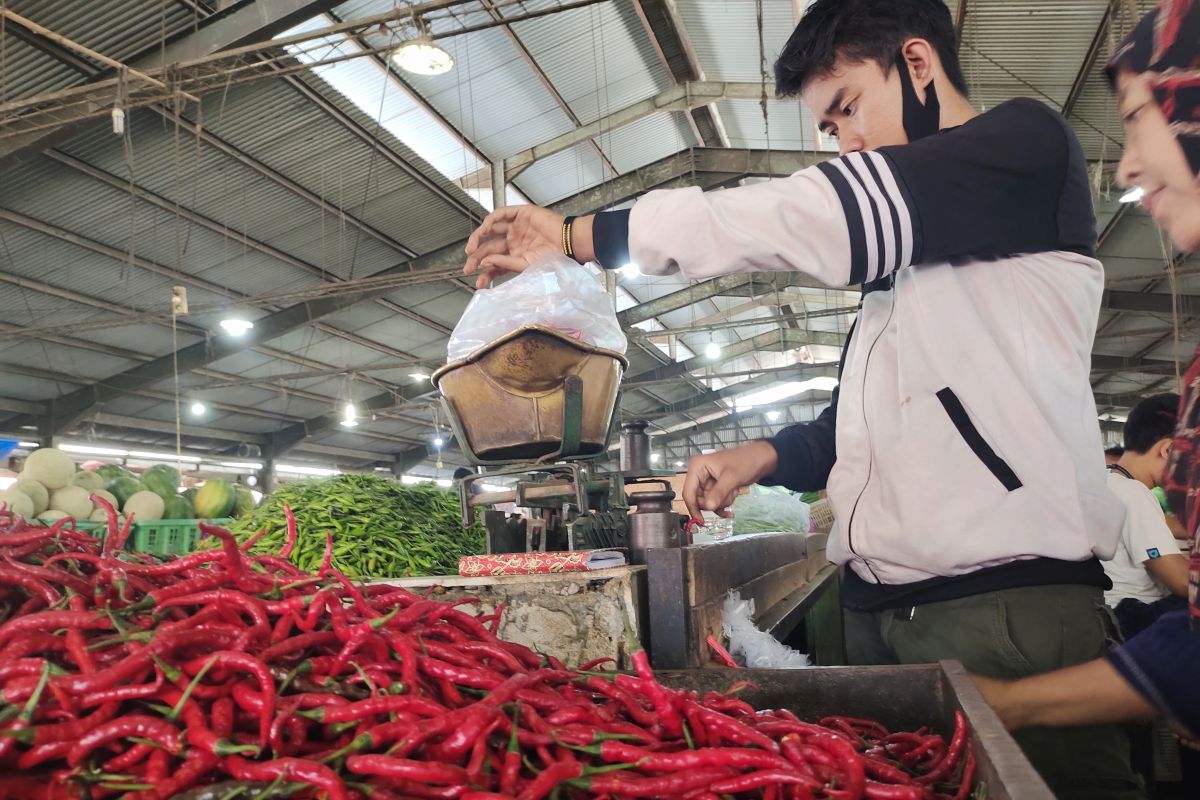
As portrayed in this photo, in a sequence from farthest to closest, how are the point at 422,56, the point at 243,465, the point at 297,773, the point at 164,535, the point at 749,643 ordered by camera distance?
the point at 243,465 → the point at 422,56 → the point at 164,535 → the point at 749,643 → the point at 297,773

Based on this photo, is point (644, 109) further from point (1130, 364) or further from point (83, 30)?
point (1130, 364)

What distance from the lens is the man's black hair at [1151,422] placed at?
3.99 metres

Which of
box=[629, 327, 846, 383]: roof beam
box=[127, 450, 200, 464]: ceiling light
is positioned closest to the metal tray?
box=[127, 450, 200, 464]: ceiling light

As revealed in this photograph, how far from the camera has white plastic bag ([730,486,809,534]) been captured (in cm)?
504

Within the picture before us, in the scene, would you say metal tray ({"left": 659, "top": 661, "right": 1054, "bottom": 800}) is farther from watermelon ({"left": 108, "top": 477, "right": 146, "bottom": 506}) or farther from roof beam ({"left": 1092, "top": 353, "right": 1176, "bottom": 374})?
roof beam ({"left": 1092, "top": 353, "right": 1176, "bottom": 374})

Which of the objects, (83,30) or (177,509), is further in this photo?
(83,30)

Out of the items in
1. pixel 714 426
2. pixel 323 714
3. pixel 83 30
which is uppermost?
pixel 83 30

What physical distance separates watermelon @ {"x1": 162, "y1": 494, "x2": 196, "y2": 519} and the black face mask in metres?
Result: 4.96

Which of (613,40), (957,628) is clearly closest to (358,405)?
(613,40)

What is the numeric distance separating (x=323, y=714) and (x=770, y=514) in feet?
14.8

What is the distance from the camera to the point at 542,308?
256cm

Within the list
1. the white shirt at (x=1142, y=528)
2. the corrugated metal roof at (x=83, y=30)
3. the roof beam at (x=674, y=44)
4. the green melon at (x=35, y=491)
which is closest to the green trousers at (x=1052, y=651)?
the white shirt at (x=1142, y=528)

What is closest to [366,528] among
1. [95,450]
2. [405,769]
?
[405,769]

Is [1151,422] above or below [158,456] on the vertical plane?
below
